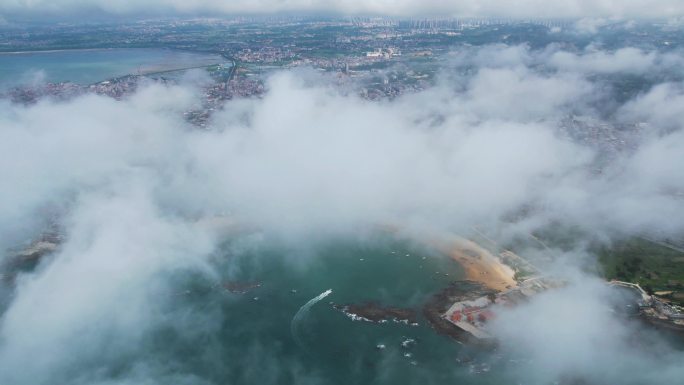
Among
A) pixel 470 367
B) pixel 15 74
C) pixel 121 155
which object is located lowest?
pixel 470 367

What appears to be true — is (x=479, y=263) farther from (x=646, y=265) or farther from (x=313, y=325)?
(x=313, y=325)

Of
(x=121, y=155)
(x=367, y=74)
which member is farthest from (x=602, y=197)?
(x=367, y=74)

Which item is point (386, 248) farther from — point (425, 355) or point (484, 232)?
point (425, 355)

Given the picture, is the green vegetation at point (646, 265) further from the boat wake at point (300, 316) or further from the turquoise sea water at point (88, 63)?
the turquoise sea water at point (88, 63)

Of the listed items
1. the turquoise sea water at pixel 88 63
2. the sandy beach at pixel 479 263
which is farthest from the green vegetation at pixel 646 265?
the turquoise sea water at pixel 88 63

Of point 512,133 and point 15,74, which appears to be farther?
point 15,74

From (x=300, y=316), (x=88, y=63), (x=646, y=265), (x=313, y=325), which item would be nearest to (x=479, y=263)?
(x=646, y=265)
